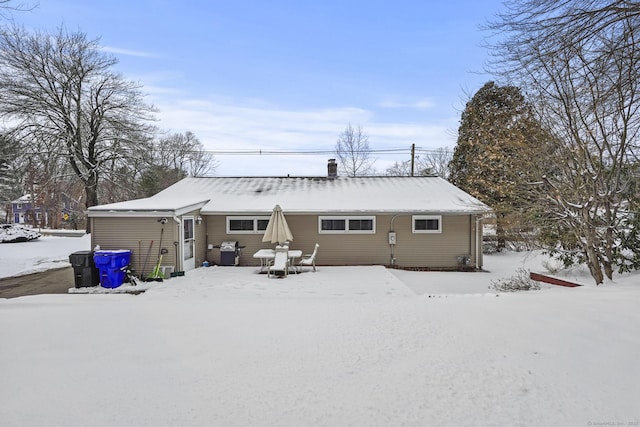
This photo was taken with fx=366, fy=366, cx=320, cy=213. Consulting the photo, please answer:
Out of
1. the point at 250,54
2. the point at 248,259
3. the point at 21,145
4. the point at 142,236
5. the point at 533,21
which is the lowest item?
the point at 248,259

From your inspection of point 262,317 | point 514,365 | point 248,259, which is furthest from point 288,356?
point 248,259

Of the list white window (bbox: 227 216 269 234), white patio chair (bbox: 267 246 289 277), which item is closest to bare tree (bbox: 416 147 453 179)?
white window (bbox: 227 216 269 234)

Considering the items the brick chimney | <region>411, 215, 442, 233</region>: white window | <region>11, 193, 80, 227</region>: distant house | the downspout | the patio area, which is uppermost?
the brick chimney

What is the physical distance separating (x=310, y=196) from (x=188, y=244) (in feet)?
15.3

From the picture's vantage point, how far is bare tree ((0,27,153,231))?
1786 cm

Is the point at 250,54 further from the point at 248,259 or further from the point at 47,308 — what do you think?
the point at 47,308

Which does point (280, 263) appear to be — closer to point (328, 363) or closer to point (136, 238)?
point (136, 238)

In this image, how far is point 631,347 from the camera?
352cm

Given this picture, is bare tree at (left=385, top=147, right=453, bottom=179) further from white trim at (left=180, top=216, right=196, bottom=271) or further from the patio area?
white trim at (left=180, top=216, right=196, bottom=271)

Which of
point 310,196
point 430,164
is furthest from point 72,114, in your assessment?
point 430,164

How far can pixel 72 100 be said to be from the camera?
63.9 feet

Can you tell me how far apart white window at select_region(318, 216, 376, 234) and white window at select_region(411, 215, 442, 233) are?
1.43 meters

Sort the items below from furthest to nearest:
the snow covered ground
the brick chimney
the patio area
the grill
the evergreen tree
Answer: the brick chimney
the grill
the evergreen tree
the patio area
the snow covered ground

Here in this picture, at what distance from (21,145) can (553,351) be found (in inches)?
888
